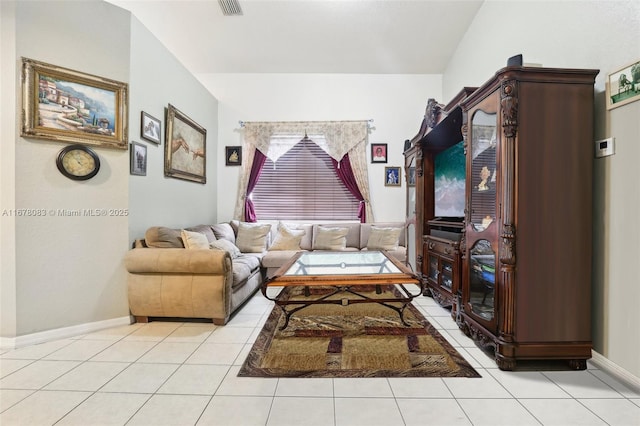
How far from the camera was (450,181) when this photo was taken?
301 centimetres

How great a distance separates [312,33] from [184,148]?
2.21 m

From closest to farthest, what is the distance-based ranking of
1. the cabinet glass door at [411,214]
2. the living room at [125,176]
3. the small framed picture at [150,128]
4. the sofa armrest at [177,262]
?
the living room at [125,176] < the sofa armrest at [177,262] < the small framed picture at [150,128] < the cabinet glass door at [411,214]

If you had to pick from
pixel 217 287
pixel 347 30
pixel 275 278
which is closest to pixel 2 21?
pixel 217 287

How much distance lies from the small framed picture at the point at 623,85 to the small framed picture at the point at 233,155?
4.36m

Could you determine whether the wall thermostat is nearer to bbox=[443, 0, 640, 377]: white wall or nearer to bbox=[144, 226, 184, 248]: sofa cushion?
bbox=[443, 0, 640, 377]: white wall

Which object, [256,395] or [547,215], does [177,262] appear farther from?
[547,215]

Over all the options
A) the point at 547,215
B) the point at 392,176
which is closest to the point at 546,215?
the point at 547,215

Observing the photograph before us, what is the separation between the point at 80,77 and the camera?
2.35 m

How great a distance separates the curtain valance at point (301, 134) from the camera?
4.68 meters

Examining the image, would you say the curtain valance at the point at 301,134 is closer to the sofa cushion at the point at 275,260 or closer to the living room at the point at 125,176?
the living room at the point at 125,176

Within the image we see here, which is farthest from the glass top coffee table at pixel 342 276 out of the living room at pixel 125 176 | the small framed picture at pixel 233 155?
the small framed picture at pixel 233 155

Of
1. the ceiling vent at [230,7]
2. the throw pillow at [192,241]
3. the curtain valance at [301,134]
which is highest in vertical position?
the ceiling vent at [230,7]

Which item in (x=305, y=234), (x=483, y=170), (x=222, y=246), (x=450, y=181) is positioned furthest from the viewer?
(x=305, y=234)

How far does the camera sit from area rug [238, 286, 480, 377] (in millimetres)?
1790
